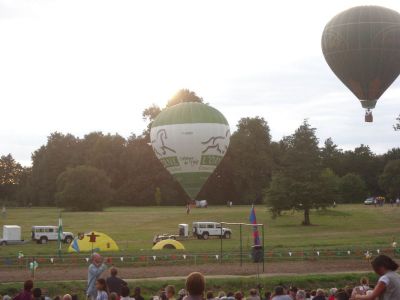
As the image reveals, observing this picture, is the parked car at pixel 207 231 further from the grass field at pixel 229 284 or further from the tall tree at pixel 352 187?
the tall tree at pixel 352 187

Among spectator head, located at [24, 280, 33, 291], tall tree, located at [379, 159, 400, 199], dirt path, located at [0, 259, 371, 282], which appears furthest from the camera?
tall tree, located at [379, 159, 400, 199]

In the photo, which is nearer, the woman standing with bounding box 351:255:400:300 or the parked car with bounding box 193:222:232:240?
the woman standing with bounding box 351:255:400:300

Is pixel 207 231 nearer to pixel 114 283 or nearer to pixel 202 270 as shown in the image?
pixel 202 270

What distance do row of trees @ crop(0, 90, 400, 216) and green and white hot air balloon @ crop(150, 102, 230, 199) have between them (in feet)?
55.4

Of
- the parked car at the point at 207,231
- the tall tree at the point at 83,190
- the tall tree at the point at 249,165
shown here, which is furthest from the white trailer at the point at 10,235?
the tall tree at the point at 249,165

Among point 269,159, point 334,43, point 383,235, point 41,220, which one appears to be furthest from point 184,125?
point 269,159

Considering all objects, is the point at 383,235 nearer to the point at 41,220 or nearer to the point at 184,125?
the point at 184,125

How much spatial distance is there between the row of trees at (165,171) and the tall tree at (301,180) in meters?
0.09

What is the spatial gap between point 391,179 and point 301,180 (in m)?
46.5

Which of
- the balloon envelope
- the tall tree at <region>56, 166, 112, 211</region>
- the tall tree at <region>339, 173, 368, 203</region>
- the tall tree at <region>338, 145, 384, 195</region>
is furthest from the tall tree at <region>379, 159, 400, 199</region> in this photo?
the balloon envelope

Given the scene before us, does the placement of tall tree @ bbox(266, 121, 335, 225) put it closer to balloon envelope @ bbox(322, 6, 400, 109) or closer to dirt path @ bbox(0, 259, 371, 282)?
balloon envelope @ bbox(322, 6, 400, 109)

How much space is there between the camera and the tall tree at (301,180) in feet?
211

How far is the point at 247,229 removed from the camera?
61.8 m

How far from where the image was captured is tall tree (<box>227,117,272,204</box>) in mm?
102188
